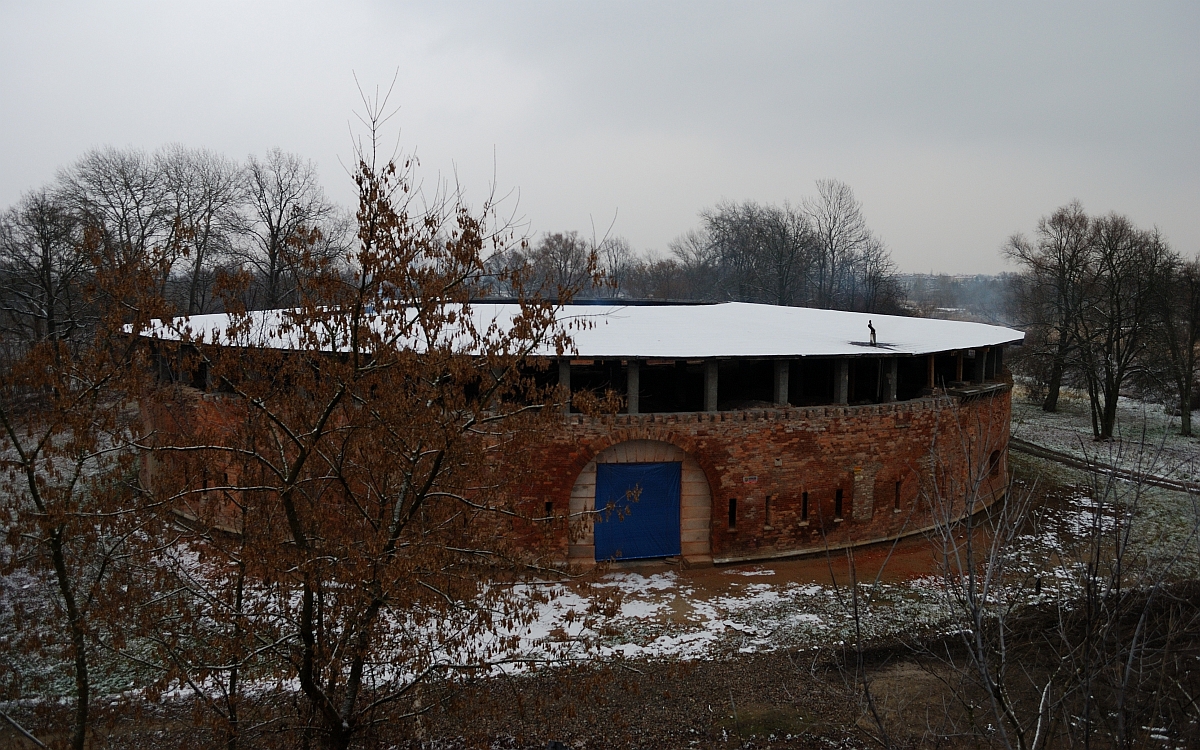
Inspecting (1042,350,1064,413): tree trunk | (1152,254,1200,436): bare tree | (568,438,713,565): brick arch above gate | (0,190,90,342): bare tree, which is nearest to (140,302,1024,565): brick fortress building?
(568,438,713,565): brick arch above gate

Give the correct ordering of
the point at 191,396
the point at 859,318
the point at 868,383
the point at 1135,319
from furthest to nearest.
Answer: the point at 1135,319
the point at 859,318
the point at 868,383
the point at 191,396

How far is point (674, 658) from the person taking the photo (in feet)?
30.1

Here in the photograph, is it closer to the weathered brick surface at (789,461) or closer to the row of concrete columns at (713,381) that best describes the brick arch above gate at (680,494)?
the weathered brick surface at (789,461)

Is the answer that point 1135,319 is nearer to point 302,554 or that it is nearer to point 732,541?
point 732,541

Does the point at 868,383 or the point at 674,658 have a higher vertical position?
the point at 868,383

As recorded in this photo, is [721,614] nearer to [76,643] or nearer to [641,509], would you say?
[641,509]

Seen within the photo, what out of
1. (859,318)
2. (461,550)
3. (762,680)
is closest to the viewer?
(461,550)

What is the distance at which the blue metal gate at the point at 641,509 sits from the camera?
12.3 metres

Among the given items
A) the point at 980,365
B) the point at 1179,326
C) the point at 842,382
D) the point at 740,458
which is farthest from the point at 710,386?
the point at 1179,326

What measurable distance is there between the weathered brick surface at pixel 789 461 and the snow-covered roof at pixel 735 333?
1.09 m

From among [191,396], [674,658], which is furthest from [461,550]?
[191,396]

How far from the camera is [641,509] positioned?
484 inches

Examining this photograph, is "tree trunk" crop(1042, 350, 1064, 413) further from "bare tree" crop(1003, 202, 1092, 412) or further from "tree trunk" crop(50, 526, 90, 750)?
"tree trunk" crop(50, 526, 90, 750)

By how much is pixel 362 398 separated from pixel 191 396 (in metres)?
11.1
